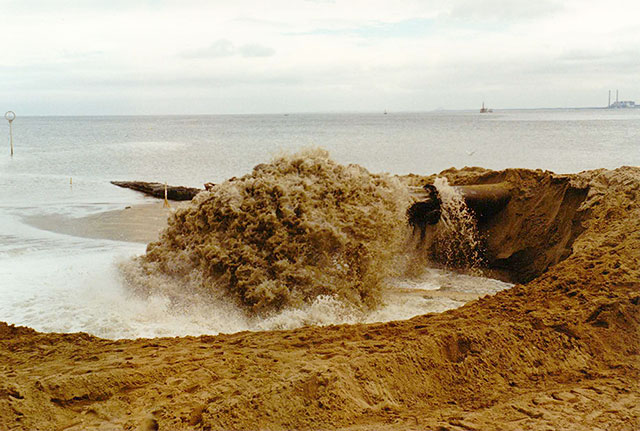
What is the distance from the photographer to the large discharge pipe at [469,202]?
8.67 meters

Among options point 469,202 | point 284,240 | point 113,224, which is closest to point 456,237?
point 469,202

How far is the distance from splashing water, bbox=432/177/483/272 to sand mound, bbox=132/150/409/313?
200cm

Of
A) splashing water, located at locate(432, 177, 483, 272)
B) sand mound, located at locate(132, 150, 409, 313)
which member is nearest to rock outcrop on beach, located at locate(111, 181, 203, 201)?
splashing water, located at locate(432, 177, 483, 272)

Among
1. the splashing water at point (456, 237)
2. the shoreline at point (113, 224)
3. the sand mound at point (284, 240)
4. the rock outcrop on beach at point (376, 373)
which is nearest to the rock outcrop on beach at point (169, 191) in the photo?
the shoreline at point (113, 224)

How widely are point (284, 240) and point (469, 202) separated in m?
4.05

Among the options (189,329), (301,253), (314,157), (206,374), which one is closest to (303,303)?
(301,253)

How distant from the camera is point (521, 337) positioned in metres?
3.90

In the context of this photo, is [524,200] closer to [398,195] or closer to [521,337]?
[398,195]

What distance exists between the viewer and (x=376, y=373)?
339 cm

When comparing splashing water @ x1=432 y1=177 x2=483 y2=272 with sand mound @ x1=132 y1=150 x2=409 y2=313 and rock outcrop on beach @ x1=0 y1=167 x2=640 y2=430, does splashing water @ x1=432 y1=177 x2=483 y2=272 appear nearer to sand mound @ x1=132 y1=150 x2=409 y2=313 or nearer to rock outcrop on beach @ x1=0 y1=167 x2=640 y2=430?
sand mound @ x1=132 y1=150 x2=409 y2=313

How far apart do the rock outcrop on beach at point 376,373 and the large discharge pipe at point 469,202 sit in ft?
12.1

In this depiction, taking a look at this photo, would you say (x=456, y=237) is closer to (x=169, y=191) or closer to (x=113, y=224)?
(x=113, y=224)

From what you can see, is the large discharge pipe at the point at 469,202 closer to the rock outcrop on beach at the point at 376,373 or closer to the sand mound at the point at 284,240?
the sand mound at the point at 284,240

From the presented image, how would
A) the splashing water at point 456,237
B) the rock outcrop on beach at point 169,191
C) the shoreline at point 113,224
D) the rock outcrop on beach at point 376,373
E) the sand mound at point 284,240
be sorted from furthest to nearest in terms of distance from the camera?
the rock outcrop on beach at point 169,191, the shoreline at point 113,224, the splashing water at point 456,237, the sand mound at point 284,240, the rock outcrop on beach at point 376,373
